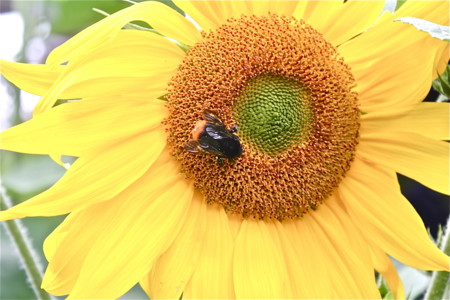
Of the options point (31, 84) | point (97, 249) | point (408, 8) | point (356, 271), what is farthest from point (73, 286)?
point (408, 8)

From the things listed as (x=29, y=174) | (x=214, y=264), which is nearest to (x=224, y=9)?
(x=214, y=264)

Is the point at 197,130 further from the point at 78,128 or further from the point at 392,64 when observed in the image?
the point at 392,64

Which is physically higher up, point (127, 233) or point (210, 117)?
point (210, 117)

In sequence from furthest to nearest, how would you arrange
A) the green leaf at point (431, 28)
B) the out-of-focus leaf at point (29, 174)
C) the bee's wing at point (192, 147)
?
the out-of-focus leaf at point (29, 174) < the bee's wing at point (192, 147) < the green leaf at point (431, 28)

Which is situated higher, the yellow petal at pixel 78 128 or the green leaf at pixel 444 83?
the green leaf at pixel 444 83

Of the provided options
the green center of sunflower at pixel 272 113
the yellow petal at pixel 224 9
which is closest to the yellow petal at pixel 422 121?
the green center of sunflower at pixel 272 113

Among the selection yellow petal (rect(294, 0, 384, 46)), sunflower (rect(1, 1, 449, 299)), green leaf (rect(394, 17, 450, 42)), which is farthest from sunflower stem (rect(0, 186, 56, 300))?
green leaf (rect(394, 17, 450, 42))

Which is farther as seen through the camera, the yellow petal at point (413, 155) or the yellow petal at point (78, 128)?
A: the yellow petal at point (413, 155)

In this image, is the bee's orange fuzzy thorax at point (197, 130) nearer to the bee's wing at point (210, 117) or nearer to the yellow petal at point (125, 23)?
the bee's wing at point (210, 117)
